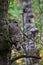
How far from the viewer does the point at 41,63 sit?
946 centimetres

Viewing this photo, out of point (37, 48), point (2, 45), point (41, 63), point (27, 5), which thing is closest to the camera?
point (2, 45)

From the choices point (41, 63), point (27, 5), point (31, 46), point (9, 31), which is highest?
point (9, 31)

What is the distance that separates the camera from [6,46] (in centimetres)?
601

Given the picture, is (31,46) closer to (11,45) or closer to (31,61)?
(31,61)

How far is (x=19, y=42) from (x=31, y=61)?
280cm

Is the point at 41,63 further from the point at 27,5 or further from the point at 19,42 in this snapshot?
the point at 19,42

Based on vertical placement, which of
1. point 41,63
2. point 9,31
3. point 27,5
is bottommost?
point 41,63

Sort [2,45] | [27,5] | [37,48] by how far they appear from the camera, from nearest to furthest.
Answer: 1. [2,45]
2. [37,48]
3. [27,5]

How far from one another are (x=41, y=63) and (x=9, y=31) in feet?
11.9

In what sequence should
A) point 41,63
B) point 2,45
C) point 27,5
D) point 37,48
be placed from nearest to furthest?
point 2,45
point 37,48
point 41,63
point 27,5

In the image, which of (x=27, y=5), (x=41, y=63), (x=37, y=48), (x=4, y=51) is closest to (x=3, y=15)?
(x=4, y=51)

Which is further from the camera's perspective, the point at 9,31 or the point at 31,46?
the point at 31,46

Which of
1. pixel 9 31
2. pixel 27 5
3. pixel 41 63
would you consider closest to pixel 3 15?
pixel 9 31

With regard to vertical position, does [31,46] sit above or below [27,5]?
below
